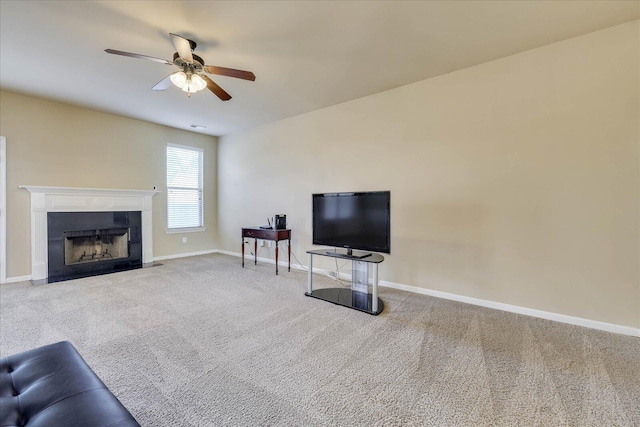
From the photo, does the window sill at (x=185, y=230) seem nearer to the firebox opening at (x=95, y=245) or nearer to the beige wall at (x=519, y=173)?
the firebox opening at (x=95, y=245)

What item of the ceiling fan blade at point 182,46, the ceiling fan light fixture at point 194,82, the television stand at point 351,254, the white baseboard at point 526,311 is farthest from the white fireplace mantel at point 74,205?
the white baseboard at point 526,311

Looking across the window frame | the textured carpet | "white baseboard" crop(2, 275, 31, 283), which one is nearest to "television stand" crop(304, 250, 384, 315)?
the textured carpet

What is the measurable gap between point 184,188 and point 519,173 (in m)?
5.89

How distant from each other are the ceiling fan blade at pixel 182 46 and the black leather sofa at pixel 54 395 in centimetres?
230

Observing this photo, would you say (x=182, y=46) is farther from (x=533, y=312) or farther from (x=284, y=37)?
(x=533, y=312)

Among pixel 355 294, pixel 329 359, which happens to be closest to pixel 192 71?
pixel 329 359

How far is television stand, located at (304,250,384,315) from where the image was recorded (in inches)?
113

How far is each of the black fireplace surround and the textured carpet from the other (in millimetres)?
888

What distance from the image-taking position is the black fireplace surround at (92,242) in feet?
13.7

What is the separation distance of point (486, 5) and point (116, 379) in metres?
3.90

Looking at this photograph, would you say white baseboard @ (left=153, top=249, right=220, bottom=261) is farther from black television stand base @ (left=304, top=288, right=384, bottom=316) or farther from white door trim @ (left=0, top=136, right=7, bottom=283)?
black television stand base @ (left=304, top=288, right=384, bottom=316)

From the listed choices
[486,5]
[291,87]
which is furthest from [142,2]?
[486,5]

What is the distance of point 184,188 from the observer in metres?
5.84

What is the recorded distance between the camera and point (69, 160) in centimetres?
436
